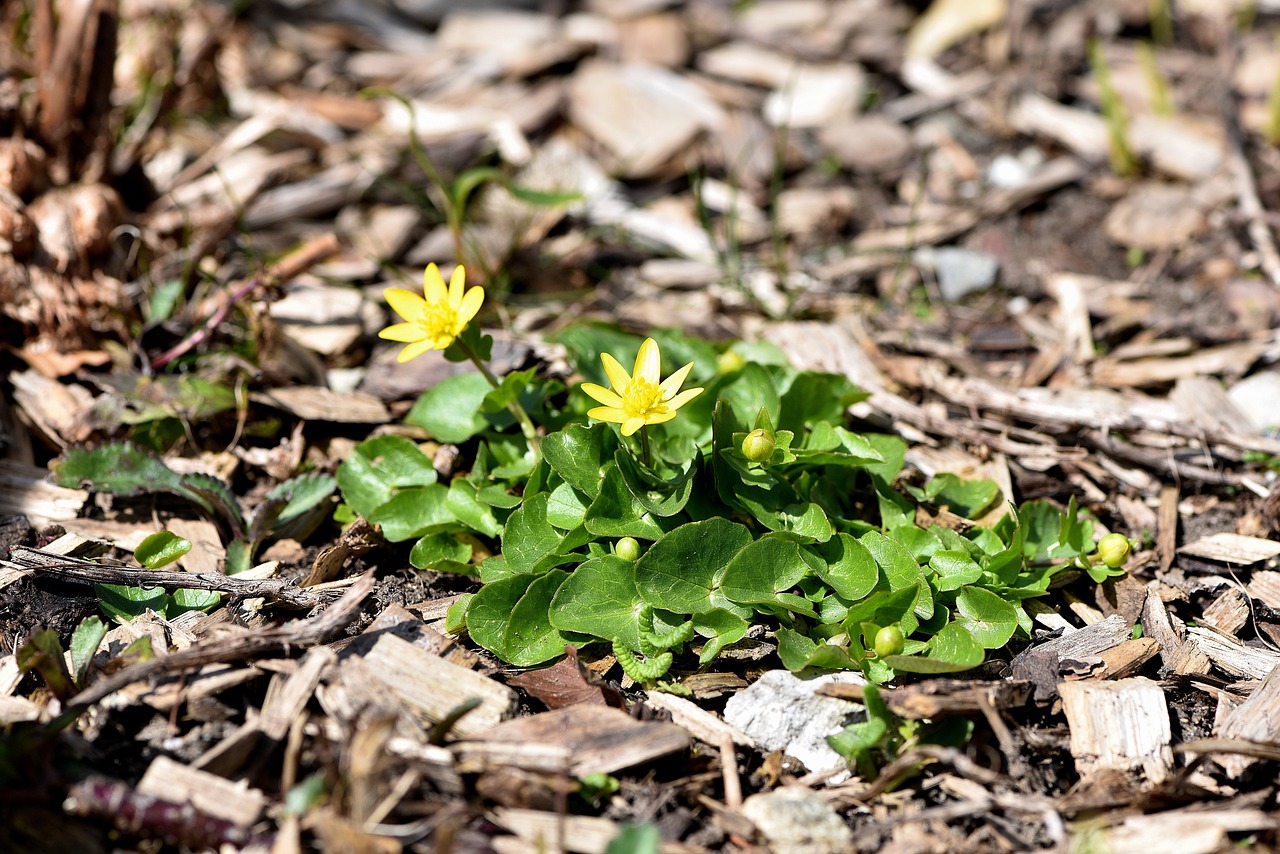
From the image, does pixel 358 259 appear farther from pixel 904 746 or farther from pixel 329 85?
pixel 904 746

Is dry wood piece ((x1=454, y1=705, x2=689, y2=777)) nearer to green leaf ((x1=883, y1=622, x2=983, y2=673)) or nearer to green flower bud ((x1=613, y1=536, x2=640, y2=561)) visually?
green flower bud ((x1=613, y1=536, x2=640, y2=561))

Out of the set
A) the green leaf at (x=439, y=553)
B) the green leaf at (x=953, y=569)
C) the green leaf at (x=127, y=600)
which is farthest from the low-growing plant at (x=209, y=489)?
the green leaf at (x=953, y=569)

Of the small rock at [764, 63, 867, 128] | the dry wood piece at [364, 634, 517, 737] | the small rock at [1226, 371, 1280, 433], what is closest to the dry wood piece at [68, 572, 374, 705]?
the dry wood piece at [364, 634, 517, 737]

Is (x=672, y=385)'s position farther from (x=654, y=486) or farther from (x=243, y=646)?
(x=243, y=646)

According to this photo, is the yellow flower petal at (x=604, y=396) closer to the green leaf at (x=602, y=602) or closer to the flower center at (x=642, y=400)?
the flower center at (x=642, y=400)

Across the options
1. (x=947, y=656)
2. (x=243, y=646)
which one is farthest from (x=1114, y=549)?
(x=243, y=646)

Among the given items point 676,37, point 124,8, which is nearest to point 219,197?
point 124,8

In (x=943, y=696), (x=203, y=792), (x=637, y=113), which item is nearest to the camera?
(x=203, y=792)
